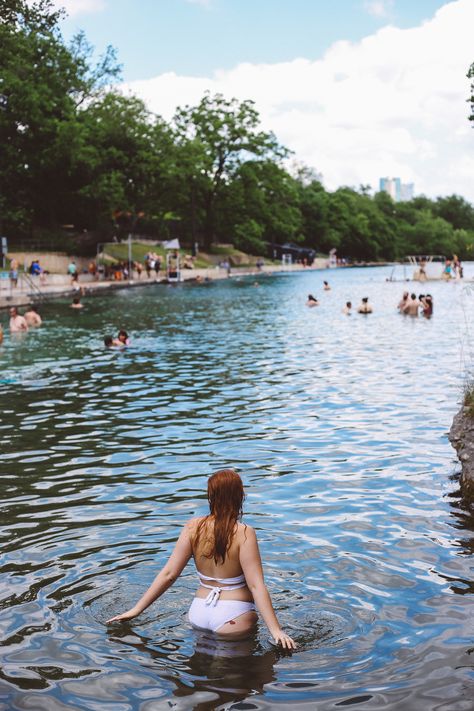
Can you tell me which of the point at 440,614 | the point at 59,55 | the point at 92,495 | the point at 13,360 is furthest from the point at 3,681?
the point at 59,55

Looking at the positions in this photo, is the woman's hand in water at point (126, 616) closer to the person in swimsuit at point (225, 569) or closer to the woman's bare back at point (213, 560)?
the person in swimsuit at point (225, 569)

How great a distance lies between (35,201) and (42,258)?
905 centimetres

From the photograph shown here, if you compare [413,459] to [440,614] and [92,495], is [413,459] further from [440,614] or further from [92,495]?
[440,614]

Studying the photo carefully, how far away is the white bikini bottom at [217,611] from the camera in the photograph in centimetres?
629

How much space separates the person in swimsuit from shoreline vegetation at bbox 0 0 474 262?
36053mm

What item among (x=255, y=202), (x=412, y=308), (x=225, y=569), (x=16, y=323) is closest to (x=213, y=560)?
(x=225, y=569)

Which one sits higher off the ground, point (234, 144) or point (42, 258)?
point (234, 144)

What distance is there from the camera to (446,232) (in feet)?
638

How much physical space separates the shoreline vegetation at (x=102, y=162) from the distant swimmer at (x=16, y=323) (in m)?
14.8

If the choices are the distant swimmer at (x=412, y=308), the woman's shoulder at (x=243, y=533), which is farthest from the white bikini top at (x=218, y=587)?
the distant swimmer at (x=412, y=308)

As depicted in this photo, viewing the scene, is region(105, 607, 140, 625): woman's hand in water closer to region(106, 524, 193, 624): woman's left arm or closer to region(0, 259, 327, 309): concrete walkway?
region(106, 524, 193, 624): woman's left arm

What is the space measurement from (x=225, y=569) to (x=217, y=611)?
36 cm

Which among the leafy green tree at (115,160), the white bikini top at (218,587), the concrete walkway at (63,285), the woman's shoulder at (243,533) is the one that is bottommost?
the white bikini top at (218,587)

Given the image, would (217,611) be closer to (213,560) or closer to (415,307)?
(213,560)
